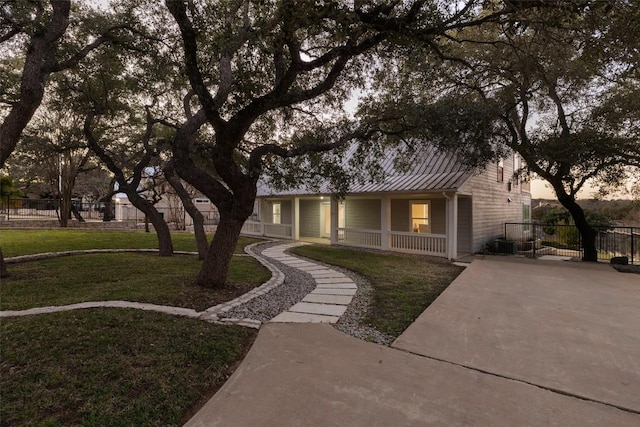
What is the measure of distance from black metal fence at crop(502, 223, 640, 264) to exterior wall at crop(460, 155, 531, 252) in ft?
1.82

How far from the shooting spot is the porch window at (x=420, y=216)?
13555 millimetres

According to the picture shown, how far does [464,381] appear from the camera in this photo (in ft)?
9.83

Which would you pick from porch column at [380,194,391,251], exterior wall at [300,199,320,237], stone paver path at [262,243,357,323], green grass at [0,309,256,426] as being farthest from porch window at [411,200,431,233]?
green grass at [0,309,256,426]

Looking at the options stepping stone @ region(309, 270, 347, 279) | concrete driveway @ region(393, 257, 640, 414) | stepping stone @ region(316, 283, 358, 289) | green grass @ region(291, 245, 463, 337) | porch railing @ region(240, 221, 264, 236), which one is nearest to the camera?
concrete driveway @ region(393, 257, 640, 414)

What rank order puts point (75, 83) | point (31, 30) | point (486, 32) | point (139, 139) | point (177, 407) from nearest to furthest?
point (177, 407)
point (31, 30)
point (75, 83)
point (486, 32)
point (139, 139)

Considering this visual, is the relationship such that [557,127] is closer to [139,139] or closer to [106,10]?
[106,10]

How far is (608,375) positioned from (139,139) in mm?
15630

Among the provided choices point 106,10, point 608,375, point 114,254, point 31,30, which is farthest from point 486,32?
point 114,254

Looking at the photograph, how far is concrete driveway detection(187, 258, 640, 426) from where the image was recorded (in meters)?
2.47

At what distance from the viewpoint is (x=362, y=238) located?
563 inches

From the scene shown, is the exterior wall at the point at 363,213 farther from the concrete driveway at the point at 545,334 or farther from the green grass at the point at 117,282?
the concrete driveway at the point at 545,334

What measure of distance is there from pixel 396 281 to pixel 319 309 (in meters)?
2.82

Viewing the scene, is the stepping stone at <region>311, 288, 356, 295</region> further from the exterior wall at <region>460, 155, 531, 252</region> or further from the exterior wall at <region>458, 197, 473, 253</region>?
the exterior wall at <region>458, 197, 473, 253</region>

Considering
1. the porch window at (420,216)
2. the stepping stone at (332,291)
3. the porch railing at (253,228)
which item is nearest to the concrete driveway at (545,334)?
the stepping stone at (332,291)
